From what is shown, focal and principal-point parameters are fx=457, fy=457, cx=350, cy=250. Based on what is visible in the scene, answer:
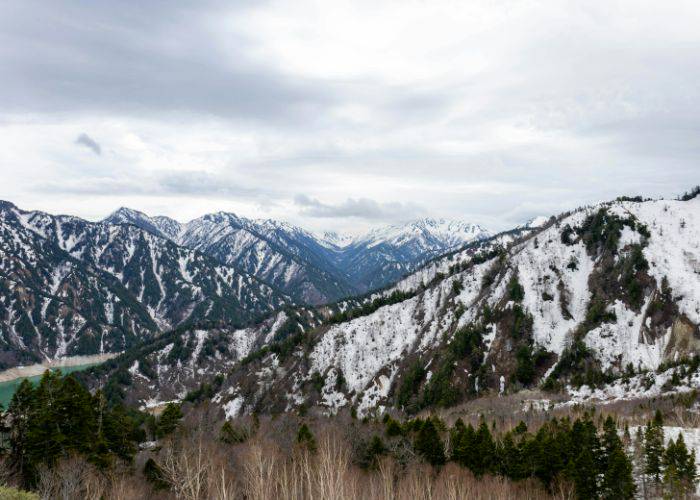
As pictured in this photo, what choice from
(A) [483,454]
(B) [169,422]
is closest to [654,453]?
(A) [483,454]

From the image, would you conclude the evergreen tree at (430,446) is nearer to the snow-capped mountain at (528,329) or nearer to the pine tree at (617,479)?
the pine tree at (617,479)

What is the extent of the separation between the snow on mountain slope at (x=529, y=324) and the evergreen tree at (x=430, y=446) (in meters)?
61.1

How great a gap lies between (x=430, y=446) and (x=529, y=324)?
81221mm

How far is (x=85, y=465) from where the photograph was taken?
45.3 meters

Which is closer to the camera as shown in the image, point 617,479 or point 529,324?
point 617,479

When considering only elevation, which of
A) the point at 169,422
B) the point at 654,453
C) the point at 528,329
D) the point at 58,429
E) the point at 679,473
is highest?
the point at 528,329

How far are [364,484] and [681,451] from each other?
31.6m

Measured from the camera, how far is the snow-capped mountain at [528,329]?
11006cm

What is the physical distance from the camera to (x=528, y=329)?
12875 cm

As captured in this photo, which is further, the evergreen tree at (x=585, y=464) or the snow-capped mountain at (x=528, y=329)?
the snow-capped mountain at (x=528, y=329)

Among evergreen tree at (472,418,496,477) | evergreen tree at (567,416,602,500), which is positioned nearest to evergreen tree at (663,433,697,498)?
evergreen tree at (567,416,602,500)

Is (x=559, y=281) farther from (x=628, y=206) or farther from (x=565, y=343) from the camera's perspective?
(x=628, y=206)

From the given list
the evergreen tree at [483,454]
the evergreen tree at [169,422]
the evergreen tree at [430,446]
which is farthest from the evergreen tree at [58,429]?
the evergreen tree at [483,454]

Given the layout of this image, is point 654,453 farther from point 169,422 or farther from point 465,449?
point 169,422
